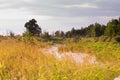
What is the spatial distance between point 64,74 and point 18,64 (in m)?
1.60

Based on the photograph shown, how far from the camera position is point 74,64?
29.7 ft

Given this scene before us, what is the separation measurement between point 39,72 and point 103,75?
5.70ft

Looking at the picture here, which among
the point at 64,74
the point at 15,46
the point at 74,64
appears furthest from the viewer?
the point at 15,46

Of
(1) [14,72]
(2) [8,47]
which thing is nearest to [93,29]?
(2) [8,47]

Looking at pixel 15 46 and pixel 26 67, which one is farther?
pixel 15 46

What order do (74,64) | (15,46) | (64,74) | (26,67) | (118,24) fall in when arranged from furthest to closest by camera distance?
1. (118,24)
2. (15,46)
3. (74,64)
4. (26,67)
5. (64,74)

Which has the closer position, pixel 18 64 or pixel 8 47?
pixel 18 64

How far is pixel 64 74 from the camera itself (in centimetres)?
786

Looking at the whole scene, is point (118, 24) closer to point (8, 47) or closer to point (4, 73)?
point (8, 47)

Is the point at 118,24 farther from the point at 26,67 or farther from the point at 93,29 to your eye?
the point at 26,67

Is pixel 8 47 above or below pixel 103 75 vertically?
above

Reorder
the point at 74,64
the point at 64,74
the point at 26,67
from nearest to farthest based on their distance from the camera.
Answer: the point at 64,74, the point at 26,67, the point at 74,64

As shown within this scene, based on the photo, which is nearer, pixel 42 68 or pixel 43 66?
pixel 42 68

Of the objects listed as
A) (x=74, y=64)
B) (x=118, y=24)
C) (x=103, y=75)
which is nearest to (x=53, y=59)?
(x=74, y=64)
